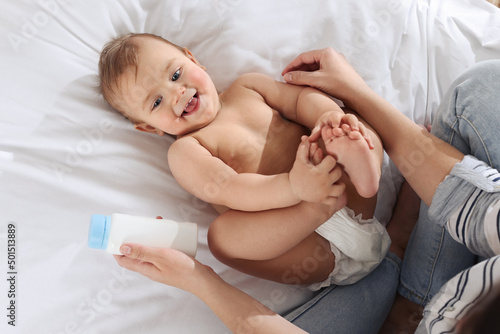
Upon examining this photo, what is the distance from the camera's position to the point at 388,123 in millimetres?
1057

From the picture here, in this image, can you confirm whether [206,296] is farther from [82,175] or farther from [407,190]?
[407,190]

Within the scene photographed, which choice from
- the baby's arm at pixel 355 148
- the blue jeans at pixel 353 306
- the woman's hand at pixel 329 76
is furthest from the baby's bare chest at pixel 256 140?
the blue jeans at pixel 353 306

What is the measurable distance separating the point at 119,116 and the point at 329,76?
0.55m

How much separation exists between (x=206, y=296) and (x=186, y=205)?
278 mm

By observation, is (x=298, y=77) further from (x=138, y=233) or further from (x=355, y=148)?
(x=138, y=233)

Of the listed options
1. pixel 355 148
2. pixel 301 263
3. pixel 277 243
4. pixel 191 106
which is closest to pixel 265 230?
pixel 277 243

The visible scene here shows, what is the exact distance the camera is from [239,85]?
1.23 meters

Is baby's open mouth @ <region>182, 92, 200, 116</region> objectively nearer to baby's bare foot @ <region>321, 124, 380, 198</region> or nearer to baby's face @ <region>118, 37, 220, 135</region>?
baby's face @ <region>118, 37, 220, 135</region>

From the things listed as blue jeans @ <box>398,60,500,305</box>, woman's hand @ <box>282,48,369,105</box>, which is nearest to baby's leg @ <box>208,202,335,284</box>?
blue jeans @ <box>398,60,500,305</box>

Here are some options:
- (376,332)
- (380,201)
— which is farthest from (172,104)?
(376,332)

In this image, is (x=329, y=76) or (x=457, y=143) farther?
(x=329, y=76)

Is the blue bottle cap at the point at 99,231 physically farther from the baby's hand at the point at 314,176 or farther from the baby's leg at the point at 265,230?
the baby's hand at the point at 314,176

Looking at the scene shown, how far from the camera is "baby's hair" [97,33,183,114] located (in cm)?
108

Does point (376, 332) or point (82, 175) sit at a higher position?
point (82, 175)
